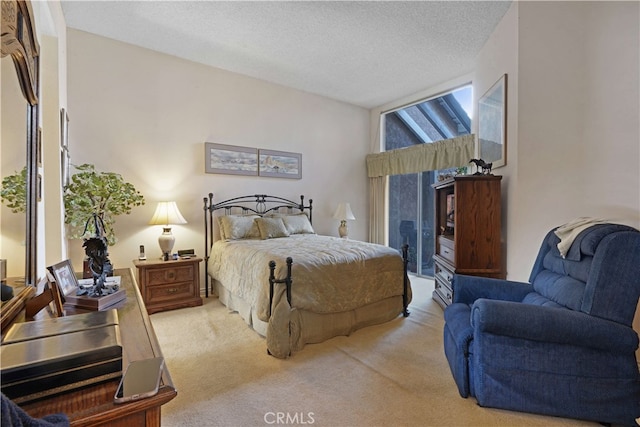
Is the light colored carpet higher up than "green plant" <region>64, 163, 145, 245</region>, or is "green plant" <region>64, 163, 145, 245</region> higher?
"green plant" <region>64, 163, 145, 245</region>

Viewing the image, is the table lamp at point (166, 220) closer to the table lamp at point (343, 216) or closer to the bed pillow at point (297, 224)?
the bed pillow at point (297, 224)

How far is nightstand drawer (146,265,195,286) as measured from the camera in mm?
3350

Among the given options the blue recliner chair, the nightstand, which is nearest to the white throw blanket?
the blue recliner chair

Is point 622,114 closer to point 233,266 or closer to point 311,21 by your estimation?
point 311,21

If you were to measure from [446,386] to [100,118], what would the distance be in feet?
13.9

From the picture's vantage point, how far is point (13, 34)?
3.62 feet

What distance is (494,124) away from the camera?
3.30 m

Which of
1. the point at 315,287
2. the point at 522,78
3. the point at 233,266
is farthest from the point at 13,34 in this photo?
the point at 522,78

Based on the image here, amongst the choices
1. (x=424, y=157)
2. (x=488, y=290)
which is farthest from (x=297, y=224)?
(x=488, y=290)

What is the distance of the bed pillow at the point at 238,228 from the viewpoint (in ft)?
12.7

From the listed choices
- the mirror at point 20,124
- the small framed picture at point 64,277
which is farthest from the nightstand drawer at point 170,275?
the mirror at point 20,124

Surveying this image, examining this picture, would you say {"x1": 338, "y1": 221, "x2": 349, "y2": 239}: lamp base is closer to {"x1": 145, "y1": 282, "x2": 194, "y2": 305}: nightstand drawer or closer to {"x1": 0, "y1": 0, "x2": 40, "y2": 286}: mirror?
{"x1": 145, "y1": 282, "x2": 194, "y2": 305}: nightstand drawer

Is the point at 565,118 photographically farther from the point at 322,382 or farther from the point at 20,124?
the point at 20,124

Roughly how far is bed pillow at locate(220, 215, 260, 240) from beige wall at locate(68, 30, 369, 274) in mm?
411
